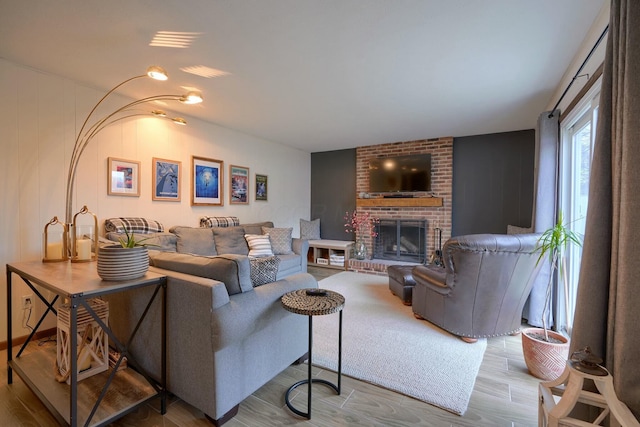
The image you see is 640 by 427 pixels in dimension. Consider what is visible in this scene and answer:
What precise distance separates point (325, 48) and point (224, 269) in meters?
1.81

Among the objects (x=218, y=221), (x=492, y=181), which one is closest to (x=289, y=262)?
(x=218, y=221)

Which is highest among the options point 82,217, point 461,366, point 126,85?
point 126,85

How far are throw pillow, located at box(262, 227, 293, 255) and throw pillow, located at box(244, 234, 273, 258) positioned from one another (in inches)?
4.3

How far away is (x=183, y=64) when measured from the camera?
8.00 ft

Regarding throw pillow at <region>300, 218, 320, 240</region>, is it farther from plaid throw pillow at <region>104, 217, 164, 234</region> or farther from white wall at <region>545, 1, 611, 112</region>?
white wall at <region>545, 1, 611, 112</region>

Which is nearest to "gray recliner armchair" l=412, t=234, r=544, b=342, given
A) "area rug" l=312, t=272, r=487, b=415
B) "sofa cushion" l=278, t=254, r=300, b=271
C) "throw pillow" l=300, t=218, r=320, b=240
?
"area rug" l=312, t=272, r=487, b=415

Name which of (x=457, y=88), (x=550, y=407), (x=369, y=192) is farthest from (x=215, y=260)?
(x=369, y=192)

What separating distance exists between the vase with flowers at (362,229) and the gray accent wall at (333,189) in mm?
295

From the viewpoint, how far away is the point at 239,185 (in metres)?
4.73

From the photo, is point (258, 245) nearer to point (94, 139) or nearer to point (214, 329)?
point (94, 139)

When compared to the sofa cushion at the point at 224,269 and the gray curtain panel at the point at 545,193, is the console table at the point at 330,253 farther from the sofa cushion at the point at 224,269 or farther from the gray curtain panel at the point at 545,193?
the sofa cushion at the point at 224,269

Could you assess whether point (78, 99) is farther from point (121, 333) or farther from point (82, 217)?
point (121, 333)

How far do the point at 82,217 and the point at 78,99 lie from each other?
1.22 m

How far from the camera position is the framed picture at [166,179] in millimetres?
3542
